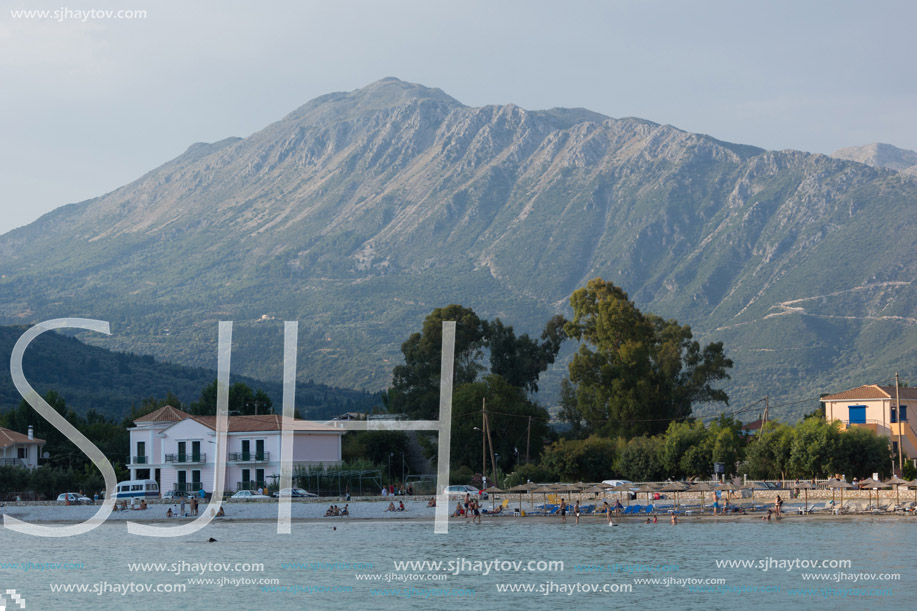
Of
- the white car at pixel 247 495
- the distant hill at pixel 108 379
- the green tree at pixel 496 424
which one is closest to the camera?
the white car at pixel 247 495

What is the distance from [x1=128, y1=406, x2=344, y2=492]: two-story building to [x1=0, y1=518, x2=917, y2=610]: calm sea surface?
21.3 m

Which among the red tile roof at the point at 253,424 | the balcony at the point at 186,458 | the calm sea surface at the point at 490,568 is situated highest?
the red tile roof at the point at 253,424

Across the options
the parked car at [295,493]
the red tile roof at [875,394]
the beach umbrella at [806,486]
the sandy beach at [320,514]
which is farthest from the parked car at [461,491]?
the red tile roof at [875,394]

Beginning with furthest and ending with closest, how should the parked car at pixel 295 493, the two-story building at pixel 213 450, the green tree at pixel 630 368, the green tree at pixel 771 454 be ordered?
1. the two-story building at pixel 213 450
2. the green tree at pixel 630 368
3. the green tree at pixel 771 454
4. the parked car at pixel 295 493

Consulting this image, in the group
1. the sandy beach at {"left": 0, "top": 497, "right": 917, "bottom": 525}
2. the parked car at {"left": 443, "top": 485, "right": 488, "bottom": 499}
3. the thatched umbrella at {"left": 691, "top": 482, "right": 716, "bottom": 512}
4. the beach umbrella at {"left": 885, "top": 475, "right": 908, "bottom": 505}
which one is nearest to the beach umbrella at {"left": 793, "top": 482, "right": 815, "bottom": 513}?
the sandy beach at {"left": 0, "top": 497, "right": 917, "bottom": 525}

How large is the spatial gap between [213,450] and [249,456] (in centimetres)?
283

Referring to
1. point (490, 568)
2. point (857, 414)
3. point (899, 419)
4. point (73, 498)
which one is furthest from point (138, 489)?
point (899, 419)

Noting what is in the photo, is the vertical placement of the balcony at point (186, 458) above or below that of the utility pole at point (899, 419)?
below

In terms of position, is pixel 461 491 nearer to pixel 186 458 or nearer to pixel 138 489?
pixel 186 458

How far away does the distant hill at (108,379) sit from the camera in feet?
504

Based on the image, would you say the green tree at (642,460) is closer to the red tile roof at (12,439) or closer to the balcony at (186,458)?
the balcony at (186,458)

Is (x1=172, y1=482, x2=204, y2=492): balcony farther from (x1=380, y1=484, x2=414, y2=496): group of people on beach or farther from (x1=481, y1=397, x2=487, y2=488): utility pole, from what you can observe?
(x1=481, y1=397, x2=487, y2=488): utility pole

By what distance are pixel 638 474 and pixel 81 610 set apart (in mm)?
44464

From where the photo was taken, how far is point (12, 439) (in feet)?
285
